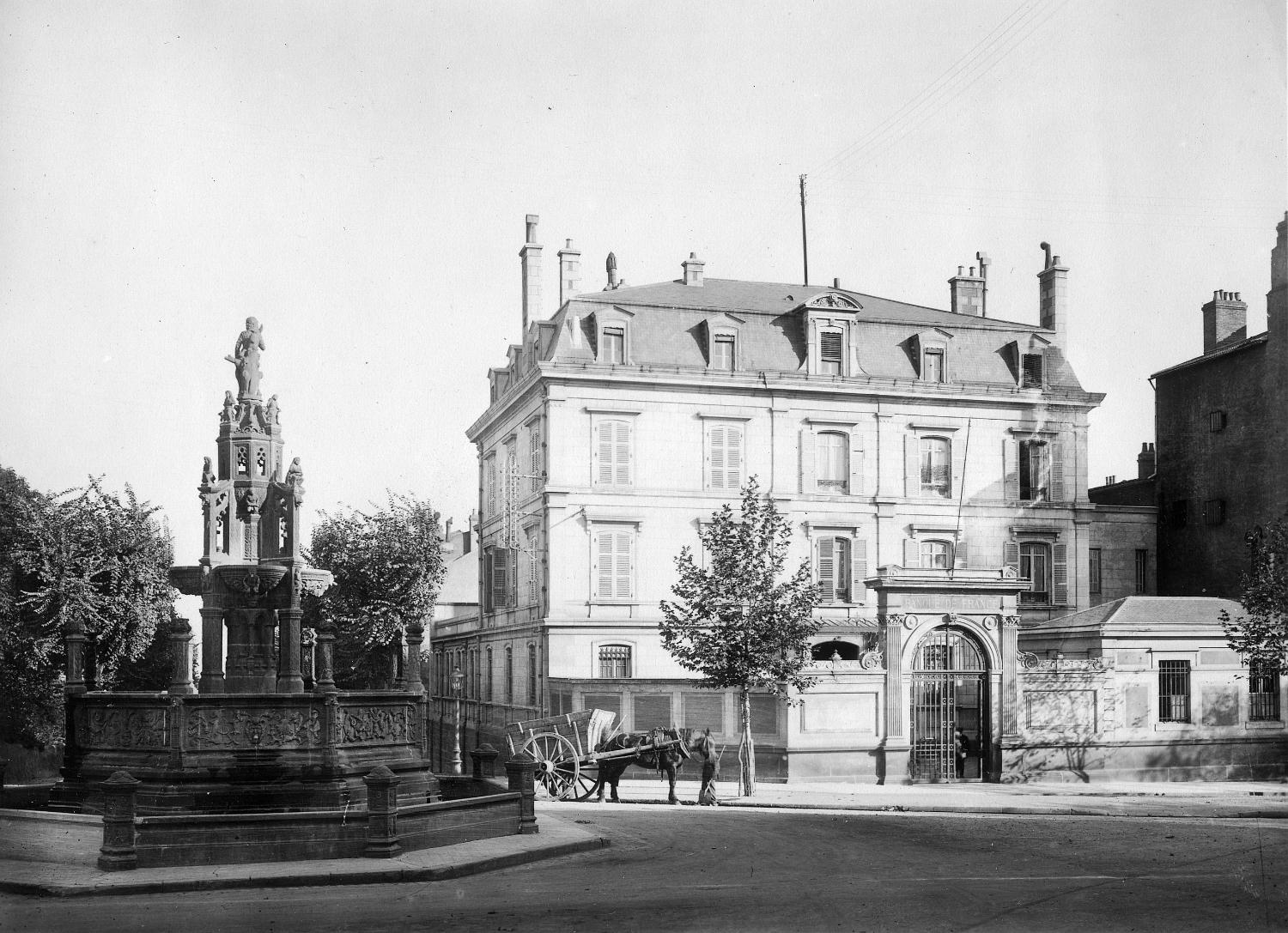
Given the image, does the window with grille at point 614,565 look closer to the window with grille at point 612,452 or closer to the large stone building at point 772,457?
the large stone building at point 772,457

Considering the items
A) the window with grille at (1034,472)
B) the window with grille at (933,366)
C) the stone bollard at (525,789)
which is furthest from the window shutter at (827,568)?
the stone bollard at (525,789)

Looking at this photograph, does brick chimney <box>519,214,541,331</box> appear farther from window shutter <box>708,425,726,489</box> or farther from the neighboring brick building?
the neighboring brick building

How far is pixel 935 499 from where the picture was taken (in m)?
41.2

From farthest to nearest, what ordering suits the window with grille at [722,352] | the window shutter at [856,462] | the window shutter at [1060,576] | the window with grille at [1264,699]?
the window shutter at [1060,576], the window shutter at [856,462], the window with grille at [722,352], the window with grille at [1264,699]

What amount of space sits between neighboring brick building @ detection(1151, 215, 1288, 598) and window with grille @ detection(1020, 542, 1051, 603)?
196 inches

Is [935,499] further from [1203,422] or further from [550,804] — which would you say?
[550,804]

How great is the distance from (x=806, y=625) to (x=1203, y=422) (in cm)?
2118

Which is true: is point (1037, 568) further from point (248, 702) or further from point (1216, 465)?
point (248, 702)

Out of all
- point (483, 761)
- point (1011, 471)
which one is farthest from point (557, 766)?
point (1011, 471)

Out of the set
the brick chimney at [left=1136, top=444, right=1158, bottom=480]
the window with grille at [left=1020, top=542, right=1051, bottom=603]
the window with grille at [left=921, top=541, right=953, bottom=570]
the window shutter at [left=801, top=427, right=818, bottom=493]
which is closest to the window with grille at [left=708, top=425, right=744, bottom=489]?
the window shutter at [left=801, top=427, right=818, bottom=493]

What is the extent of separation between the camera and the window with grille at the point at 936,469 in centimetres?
4131

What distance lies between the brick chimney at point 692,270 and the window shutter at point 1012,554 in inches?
497

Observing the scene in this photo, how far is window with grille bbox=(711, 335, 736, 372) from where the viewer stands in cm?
3984

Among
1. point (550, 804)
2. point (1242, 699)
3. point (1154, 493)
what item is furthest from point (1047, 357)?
point (550, 804)
